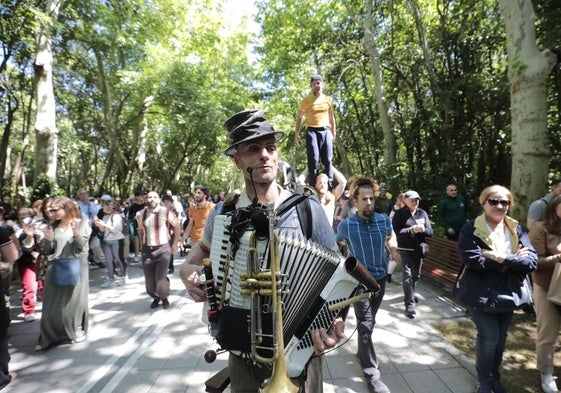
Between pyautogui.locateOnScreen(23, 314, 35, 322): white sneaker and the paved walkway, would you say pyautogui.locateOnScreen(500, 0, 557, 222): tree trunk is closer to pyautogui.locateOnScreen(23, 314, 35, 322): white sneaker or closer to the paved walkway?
the paved walkway

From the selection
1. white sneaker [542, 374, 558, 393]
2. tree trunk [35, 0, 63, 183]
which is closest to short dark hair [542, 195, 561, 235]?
white sneaker [542, 374, 558, 393]

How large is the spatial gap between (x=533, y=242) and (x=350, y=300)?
2.95 m

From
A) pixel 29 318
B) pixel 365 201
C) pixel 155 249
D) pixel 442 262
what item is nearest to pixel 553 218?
pixel 365 201

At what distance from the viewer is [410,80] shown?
1316 centimetres

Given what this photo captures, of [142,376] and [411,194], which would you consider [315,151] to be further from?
[142,376]

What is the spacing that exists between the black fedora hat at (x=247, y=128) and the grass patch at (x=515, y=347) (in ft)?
12.5

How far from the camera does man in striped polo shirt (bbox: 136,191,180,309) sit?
6141 mm

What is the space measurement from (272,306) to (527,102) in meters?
6.07

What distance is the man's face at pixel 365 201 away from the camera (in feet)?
12.0

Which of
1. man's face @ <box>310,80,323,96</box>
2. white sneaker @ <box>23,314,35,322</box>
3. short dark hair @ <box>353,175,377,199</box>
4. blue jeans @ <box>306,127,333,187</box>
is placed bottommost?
white sneaker @ <box>23,314,35,322</box>

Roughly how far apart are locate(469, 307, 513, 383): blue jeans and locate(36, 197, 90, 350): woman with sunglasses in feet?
17.2

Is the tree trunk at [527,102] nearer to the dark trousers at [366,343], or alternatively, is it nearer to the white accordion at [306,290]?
the dark trousers at [366,343]

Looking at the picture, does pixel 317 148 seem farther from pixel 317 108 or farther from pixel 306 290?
pixel 306 290

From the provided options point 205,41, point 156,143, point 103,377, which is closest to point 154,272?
point 103,377
